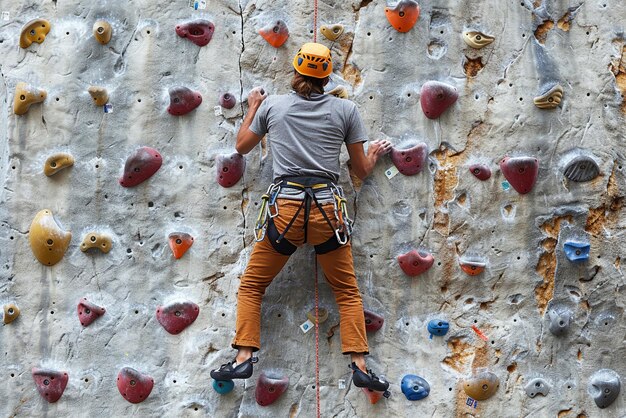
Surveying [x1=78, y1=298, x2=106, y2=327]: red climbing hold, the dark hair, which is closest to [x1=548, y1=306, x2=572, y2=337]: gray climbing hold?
the dark hair

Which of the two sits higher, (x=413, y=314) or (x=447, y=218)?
(x=447, y=218)

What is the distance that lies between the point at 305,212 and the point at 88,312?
1.23m

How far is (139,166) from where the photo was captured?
166 inches

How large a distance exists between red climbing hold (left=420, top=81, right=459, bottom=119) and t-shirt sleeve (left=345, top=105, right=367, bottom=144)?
0.45m

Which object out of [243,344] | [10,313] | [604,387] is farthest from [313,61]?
[604,387]

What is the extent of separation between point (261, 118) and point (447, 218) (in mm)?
1085

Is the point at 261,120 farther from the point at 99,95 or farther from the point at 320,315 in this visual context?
the point at 320,315

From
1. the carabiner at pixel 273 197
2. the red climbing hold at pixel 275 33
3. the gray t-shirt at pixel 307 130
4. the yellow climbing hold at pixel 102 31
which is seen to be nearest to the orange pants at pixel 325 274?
the carabiner at pixel 273 197

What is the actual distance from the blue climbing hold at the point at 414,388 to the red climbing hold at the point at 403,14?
5.84 feet

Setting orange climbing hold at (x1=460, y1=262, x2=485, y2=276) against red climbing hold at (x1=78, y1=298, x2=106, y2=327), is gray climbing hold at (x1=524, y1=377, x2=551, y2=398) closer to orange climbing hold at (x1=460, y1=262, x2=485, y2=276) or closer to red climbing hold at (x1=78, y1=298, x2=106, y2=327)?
orange climbing hold at (x1=460, y1=262, x2=485, y2=276)

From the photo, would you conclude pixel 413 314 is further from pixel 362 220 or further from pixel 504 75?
pixel 504 75

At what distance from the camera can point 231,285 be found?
4.21 m

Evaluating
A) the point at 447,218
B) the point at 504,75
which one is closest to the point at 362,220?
the point at 447,218

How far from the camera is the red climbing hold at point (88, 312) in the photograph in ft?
13.6
